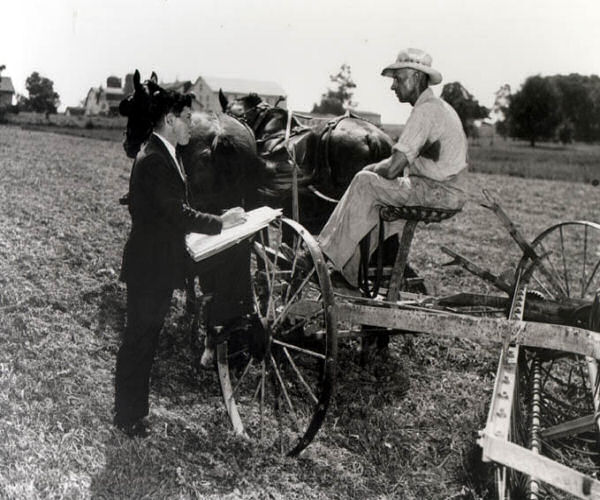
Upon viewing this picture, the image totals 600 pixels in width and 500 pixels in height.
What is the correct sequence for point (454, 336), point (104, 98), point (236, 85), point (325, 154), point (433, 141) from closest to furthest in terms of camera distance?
point (454, 336) < point (433, 141) < point (325, 154) < point (236, 85) < point (104, 98)

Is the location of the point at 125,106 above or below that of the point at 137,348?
above

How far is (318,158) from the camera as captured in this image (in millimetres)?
5703

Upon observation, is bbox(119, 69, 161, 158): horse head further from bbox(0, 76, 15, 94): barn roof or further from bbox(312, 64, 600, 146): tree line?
bbox(312, 64, 600, 146): tree line

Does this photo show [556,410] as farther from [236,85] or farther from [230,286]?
[236,85]

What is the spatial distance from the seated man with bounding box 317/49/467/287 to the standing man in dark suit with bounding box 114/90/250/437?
2.33ft

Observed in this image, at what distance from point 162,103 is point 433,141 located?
174 centimetres

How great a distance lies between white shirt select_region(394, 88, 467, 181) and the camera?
A: 396 cm

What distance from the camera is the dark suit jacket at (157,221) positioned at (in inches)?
144

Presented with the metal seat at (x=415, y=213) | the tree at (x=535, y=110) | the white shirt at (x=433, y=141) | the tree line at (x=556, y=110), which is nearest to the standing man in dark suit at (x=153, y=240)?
the metal seat at (x=415, y=213)

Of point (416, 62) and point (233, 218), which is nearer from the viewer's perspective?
point (233, 218)

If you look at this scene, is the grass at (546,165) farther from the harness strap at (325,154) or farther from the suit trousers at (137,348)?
the suit trousers at (137,348)

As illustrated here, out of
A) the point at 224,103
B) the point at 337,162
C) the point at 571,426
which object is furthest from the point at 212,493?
the point at 224,103

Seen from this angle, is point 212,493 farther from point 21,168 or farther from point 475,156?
point 475,156

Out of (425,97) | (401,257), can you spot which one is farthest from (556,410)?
(425,97)
